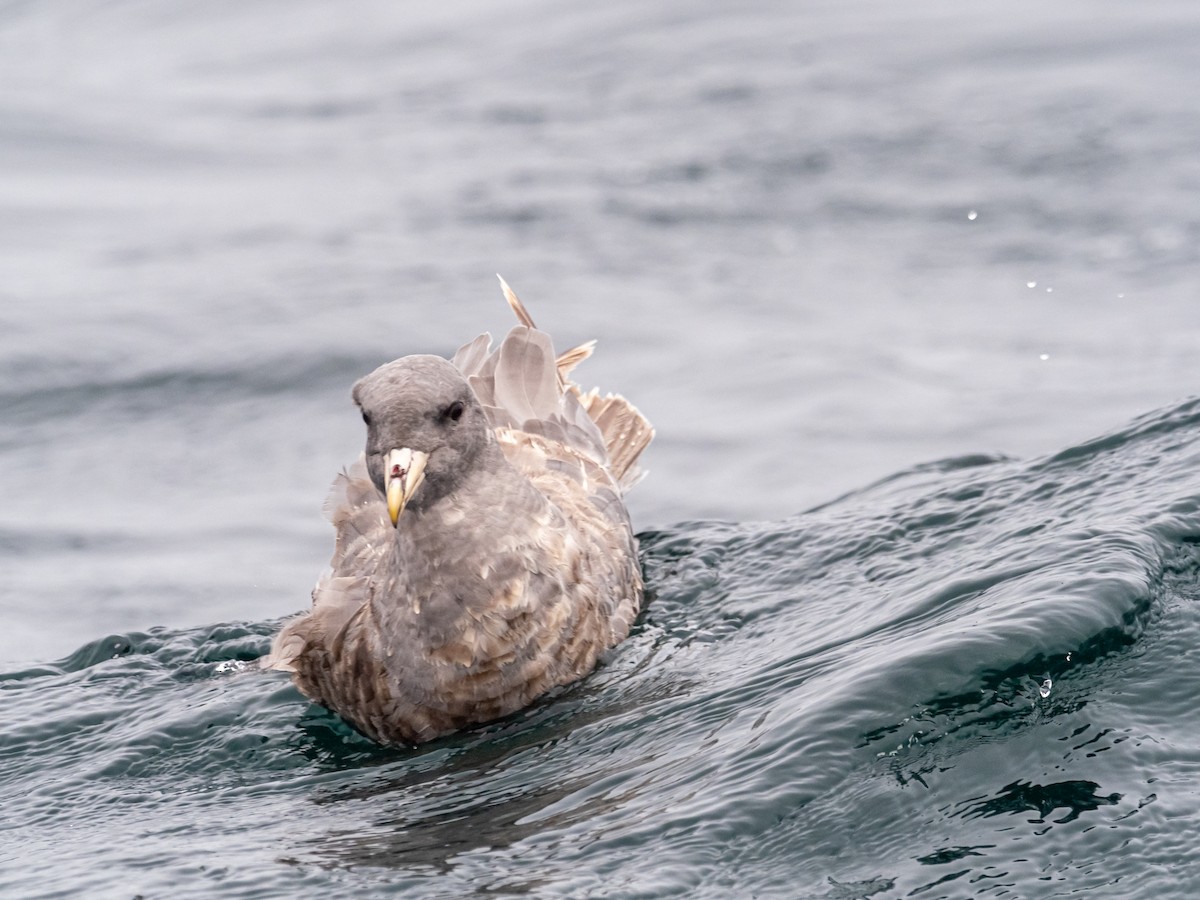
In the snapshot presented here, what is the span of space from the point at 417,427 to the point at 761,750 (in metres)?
1.55

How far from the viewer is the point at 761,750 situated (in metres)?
4.99

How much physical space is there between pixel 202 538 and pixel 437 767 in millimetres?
3643

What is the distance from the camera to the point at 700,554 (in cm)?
750

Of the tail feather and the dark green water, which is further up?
the tail feather

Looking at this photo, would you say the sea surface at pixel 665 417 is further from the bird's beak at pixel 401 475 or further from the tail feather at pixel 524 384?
the bird's beak at pixel 401 475

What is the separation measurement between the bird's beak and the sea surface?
0.90 m

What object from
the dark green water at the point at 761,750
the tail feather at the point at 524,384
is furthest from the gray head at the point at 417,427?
the tail feather at the point at 524,384

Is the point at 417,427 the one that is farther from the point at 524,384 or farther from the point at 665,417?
the point at 665,417

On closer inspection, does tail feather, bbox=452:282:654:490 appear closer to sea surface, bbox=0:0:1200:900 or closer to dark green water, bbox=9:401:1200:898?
sea surface, bbox=0:0:1200:900

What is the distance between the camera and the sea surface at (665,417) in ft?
15.9

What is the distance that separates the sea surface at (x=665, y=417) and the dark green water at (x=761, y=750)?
0.06ft

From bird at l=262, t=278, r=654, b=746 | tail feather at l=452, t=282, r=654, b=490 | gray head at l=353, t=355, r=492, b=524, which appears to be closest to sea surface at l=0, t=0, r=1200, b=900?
bird at l=262, t=278, r=654, b=746

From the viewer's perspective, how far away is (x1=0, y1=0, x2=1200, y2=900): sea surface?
15.9 feet

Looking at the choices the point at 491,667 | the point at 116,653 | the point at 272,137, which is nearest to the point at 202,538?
the point at 116,653
